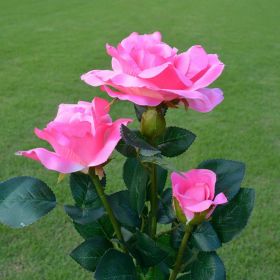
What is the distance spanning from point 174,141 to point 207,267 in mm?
155

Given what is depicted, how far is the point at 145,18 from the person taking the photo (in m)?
6.91

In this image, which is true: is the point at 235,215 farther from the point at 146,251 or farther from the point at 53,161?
the point at 53,161

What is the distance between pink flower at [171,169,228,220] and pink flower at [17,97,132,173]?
9 centimetres

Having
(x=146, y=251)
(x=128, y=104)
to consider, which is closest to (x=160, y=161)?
(x=146, y=251)

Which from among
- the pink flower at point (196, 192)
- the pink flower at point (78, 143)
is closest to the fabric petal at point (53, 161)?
the pink flower at point (78, 143)

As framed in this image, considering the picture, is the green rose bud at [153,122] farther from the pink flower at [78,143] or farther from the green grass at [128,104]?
the green grass at [128,104]

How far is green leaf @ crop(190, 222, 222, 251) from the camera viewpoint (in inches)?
23.1

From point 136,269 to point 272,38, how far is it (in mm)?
5539

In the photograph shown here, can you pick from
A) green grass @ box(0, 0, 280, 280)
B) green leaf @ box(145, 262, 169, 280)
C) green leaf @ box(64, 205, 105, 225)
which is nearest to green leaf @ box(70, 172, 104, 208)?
green leaf @ box(64, 205, 105, 225)

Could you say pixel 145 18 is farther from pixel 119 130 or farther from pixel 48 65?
pixel 119 130

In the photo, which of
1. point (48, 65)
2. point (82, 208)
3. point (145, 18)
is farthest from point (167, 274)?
point (145, 18)

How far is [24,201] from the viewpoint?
1.86ft

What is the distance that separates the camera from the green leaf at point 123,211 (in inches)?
24.3

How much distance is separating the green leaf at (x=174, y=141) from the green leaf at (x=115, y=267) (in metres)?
0.13
